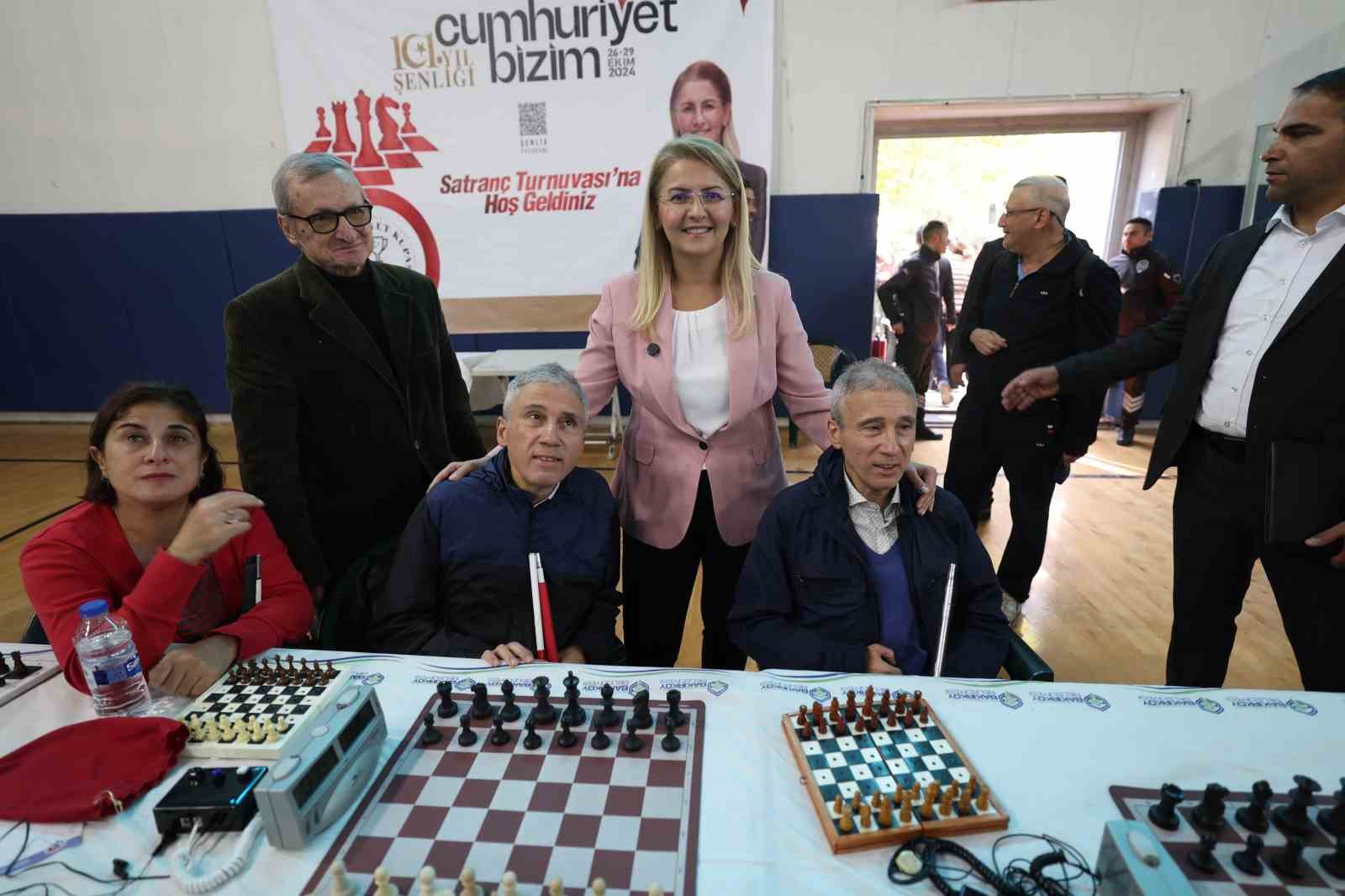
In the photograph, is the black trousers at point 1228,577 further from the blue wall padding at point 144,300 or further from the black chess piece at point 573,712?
the blue wall padding at point 144,300

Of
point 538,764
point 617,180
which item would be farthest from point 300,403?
point 617,180

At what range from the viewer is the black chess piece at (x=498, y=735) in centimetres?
123

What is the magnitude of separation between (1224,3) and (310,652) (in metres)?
6.83

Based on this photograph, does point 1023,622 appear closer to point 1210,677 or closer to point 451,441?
point 1210,677

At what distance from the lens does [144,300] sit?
6246 millimetres

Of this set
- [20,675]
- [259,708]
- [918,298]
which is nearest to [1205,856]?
[259,708]

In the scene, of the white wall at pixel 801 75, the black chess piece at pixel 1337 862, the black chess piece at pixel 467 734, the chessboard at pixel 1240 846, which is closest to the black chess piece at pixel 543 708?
the black chess piece at pixel 467 734

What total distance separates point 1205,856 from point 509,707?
110 cm

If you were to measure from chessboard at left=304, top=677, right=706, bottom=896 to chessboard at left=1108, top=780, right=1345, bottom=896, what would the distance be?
676 millimetres

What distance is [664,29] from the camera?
16.9ft

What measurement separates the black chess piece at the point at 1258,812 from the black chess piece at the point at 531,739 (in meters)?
1.08

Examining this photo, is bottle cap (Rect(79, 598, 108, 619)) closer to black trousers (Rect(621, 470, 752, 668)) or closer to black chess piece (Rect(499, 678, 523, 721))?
black chess piece (Rect(499, 678, 523, 721))

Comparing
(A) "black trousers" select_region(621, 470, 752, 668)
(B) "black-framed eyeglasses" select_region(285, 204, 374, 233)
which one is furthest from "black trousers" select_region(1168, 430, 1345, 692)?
(B) "black-framed eyeglasses" select_region(285, 204, 374, 233)

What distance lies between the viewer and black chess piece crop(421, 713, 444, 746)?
1245mm
